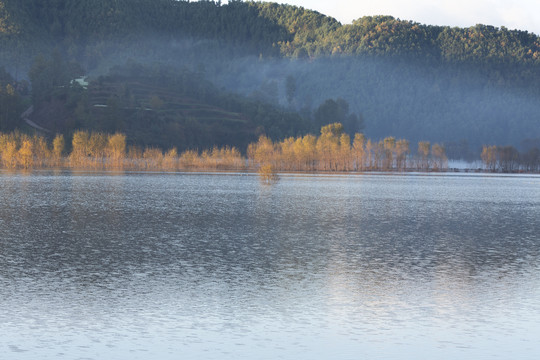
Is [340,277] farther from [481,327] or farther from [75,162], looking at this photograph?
[75,162]

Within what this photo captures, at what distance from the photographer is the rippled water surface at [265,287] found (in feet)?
49.0

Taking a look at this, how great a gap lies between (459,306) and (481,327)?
2.29m

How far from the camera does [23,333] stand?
15492 millimetres

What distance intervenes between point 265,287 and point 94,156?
129m

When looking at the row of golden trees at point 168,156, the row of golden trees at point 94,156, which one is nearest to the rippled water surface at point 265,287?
the row of golden trees at point 94,156

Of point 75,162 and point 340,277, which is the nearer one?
point 340,277

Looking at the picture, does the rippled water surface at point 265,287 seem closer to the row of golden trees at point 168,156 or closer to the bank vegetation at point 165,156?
the bank vegetation at point 165,156

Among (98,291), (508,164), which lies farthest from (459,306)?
(508,164)

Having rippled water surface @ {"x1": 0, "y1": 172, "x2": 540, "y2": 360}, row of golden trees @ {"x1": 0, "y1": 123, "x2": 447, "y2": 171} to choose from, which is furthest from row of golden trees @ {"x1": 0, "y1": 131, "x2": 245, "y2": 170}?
rippled water surface @ {"x1": 0, "y1": 172, "x2": 540, "y2": 360}

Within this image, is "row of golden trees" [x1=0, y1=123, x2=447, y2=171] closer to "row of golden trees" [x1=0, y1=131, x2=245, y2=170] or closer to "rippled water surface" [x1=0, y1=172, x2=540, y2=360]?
"row of golden trees" [x1=0, y1=131, x2=245, y2=170]

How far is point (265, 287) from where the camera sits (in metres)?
21.1

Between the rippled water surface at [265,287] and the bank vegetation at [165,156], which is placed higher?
the bank vegetation at [165,156]

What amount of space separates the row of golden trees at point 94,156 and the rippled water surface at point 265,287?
90.2 m

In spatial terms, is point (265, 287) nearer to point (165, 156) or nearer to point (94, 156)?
point (165, 156)
